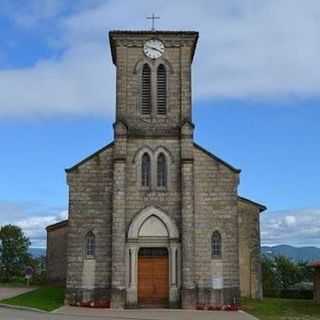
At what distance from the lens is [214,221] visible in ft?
114

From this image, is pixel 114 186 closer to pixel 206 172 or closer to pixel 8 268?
pixel 206 172

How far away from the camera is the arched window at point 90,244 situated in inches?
1356

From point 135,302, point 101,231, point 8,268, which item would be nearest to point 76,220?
point 101,231

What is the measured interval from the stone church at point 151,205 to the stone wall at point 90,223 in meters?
0.05

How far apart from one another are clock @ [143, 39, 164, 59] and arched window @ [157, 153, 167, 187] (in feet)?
18.4

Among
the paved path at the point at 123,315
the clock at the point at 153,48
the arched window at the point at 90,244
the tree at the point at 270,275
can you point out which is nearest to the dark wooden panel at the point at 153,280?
the paved path at the point at 123,315

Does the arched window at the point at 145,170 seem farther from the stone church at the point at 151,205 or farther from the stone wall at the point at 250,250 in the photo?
the stone wall at the point at 250,250

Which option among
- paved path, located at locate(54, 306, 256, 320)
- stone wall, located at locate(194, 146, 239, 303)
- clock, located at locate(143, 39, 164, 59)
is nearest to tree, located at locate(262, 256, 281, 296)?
stone wall, located at locate(194, 146, 239, 303)

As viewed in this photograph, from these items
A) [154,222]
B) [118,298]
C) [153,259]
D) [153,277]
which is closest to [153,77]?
[154,222]

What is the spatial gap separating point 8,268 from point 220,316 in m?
43.0

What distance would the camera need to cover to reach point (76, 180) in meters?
35.1

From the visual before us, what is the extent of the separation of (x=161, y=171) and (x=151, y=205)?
1946 millimetres

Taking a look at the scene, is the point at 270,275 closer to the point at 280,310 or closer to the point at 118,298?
the point at 280,310

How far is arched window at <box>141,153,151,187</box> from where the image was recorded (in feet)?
115
